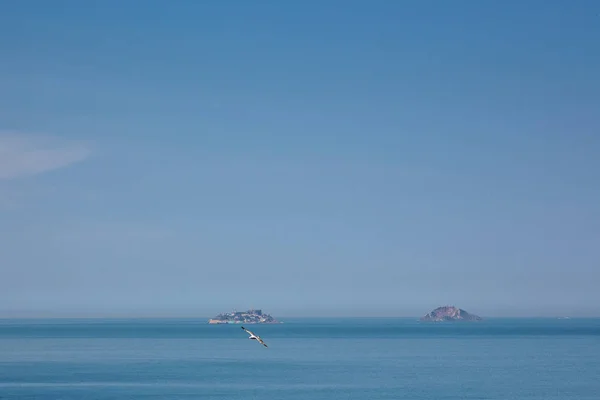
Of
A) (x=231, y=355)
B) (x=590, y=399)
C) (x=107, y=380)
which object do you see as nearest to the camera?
(x=590, y=399)

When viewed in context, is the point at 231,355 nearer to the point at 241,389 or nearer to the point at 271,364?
the point at 271,364

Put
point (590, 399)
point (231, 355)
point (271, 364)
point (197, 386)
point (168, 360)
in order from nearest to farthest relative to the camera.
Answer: point (590, 399) < point (197, 386) < point (271, 364) < point (168, 360) < point (231, 355)

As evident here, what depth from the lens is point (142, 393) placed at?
307ft

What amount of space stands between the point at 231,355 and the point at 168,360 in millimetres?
19117

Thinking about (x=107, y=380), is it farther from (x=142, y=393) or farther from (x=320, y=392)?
(x=320, y=392)

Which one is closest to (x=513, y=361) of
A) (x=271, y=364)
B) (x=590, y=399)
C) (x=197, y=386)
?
(x=271, y=364)

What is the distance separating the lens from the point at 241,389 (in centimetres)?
9762

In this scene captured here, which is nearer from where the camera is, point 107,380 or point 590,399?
point 590,399

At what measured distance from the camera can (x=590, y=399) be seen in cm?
8688

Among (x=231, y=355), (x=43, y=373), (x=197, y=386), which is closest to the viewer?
(x=197, y=386)

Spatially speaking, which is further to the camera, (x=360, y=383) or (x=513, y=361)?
(x=513, y=361)

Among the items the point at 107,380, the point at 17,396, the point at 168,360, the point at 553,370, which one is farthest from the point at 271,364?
the point at 17,396

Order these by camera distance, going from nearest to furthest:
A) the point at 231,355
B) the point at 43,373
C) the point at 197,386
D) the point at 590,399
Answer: the point at 590,399 < the point at 197,386 < the point at 43,373 < the point at 231,355

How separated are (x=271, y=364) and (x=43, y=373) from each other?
35.2 meters
